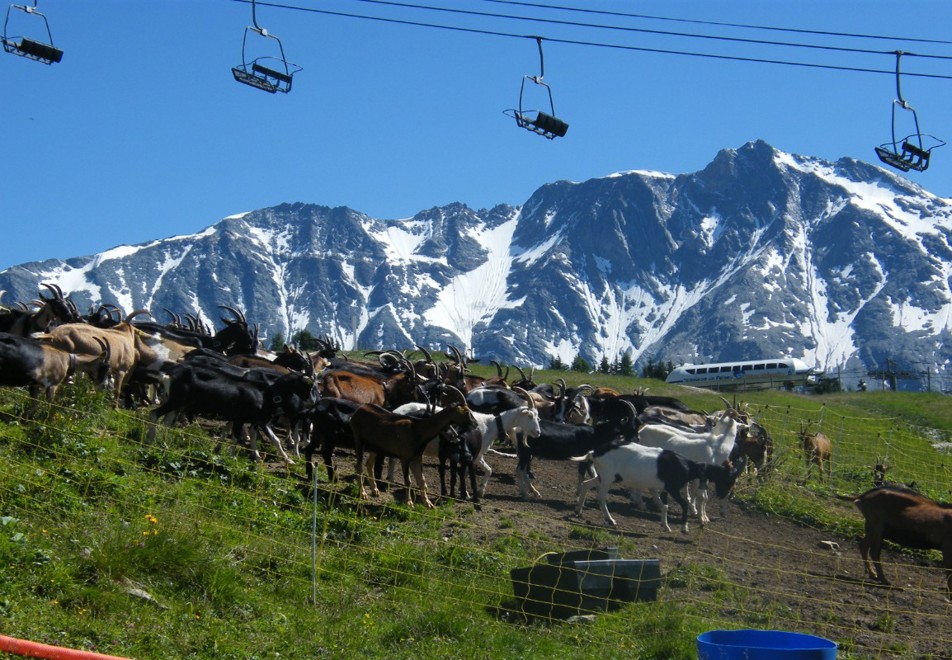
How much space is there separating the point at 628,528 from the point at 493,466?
14.0 feet

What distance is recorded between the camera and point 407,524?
1433cm

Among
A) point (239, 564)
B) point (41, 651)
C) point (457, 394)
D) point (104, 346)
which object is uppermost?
point (104, 346)

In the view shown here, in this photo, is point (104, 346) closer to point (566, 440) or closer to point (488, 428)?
point (488, 428)

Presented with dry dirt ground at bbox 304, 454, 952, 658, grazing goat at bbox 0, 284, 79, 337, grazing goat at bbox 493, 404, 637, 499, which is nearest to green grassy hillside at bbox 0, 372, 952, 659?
dry dirt ground at bbox 304, 454, 952, 658

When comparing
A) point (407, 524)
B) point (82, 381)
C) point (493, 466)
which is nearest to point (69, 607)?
point (407, 524)

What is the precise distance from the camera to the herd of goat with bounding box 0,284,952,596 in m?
16.0

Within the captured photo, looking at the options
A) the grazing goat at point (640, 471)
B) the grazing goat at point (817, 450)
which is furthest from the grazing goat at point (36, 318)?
the grazing goat at point (817, 450)

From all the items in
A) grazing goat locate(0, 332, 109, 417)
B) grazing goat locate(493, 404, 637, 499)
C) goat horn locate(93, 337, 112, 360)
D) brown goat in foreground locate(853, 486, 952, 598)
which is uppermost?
goat horn locate(93, 337, 112, 360)

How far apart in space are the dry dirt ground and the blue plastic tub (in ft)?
10.9

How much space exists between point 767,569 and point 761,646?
4.23 meters

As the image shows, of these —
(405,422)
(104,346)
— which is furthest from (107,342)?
(405,422)

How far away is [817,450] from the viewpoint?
24781 mm

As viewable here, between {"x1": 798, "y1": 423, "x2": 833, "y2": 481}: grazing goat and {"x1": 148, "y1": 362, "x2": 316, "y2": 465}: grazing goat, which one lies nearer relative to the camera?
{"x1": 148, "y1": 362, "x2": 316, "y2": 465}: grazing goat

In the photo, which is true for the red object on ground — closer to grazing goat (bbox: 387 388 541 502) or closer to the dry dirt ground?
the dry dirt ground
